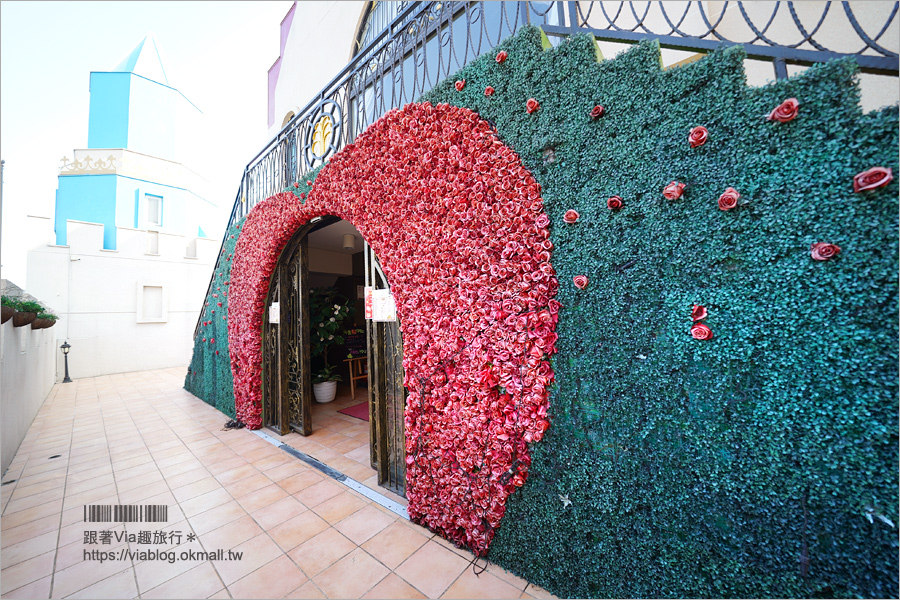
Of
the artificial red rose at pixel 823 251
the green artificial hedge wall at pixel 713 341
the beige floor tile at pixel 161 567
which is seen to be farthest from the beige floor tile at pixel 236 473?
the artificial red rose at pixel 823 251

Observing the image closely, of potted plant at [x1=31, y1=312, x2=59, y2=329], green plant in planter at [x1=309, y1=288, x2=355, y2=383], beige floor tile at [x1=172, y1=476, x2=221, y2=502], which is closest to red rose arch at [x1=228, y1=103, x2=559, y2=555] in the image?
beige floor tile at [x1=172, y1=476, x2=221, y2=502]

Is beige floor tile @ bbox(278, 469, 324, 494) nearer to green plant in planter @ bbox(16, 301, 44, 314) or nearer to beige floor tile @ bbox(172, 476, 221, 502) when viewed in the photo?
beige floor tile @ bbox(172, 476, 221, 502)

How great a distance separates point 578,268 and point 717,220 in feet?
1.90

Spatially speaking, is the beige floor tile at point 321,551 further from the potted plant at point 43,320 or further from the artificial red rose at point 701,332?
the potted plant at point 43,320

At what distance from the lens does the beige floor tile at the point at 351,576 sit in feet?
6.10

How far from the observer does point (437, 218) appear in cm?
224

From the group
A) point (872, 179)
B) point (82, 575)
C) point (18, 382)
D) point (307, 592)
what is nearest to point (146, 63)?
point (18, 382)

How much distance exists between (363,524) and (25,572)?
2039mm

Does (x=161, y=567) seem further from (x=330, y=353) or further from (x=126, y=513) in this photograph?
(x=330, y=353)

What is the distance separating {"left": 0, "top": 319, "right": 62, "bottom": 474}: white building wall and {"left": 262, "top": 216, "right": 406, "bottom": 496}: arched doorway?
7.54 ft

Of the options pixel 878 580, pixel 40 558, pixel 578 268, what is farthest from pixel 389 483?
pixel 878 580

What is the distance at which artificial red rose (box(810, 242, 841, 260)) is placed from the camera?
45.1 inches

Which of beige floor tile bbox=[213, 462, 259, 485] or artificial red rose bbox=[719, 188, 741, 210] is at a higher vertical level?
artificial red rose bbox=[719, 188, 741, 210]

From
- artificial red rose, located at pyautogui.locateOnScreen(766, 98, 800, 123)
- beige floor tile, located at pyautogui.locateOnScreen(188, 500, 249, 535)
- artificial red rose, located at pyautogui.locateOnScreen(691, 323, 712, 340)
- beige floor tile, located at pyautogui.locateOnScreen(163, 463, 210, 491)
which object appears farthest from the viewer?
beige floor tile, located at pyautogui.locateOnScreen(163, 463, 210, 491)
